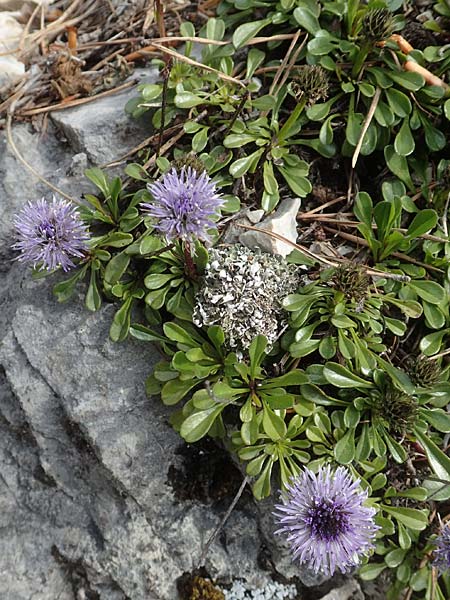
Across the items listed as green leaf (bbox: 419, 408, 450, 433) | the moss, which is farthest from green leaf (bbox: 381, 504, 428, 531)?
the moss

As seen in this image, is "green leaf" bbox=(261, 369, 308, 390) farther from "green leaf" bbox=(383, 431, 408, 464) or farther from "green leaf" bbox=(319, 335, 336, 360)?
"green leaf" bbox=(383, 431, 408, 464)

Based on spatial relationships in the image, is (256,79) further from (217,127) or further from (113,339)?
(113,339)

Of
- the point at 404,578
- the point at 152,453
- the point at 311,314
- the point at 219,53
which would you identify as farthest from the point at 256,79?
the point at 404,578

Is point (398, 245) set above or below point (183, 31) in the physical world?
below

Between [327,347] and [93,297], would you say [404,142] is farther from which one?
[93,297]

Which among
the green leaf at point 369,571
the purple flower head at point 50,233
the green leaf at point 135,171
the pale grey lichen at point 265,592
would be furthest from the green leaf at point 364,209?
the pale grey lichen at point 265,592

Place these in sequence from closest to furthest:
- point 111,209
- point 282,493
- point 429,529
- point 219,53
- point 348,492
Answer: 1. point 348,492
2. point 282,493
3. point 429,529
4. point 111,209
5. point 219,53
